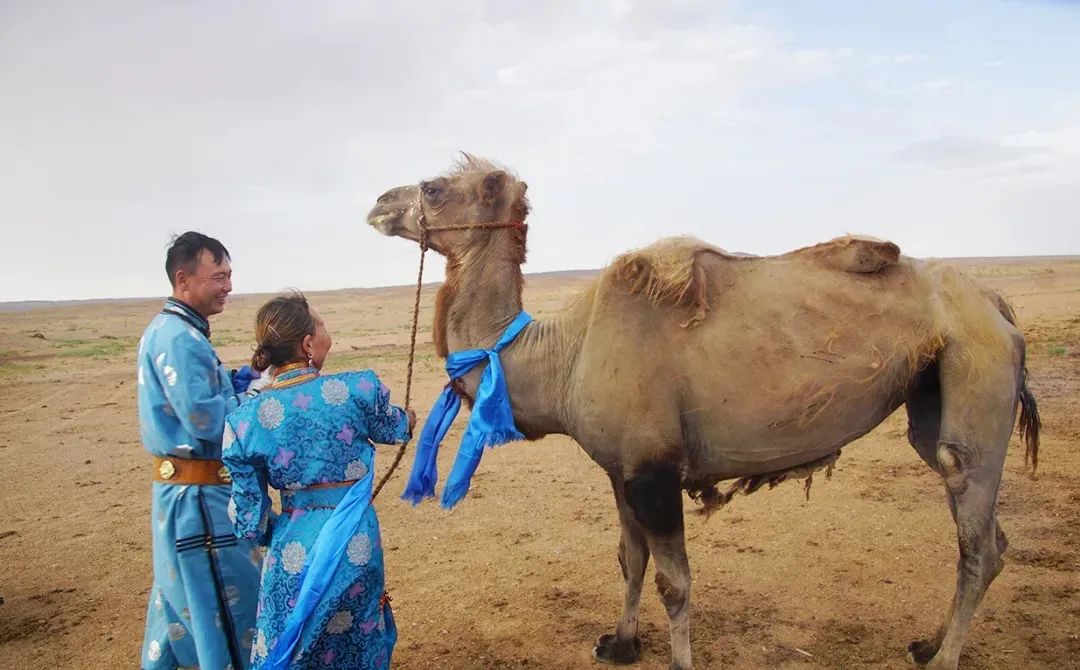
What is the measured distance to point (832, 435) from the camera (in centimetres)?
450

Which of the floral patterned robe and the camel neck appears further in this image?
the camel neck

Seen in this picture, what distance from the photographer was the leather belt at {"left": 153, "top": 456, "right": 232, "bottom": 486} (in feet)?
12.3

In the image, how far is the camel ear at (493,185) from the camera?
468 centimetres

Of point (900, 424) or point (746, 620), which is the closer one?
point (746, 620)

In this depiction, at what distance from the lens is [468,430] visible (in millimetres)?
4316

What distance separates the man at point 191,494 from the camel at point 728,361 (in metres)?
1.37

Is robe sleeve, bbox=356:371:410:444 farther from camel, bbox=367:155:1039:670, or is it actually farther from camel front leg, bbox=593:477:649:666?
camel front leg, bbox=593:477:649:666

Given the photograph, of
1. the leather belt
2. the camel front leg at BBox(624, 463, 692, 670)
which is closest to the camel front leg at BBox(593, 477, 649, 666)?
the camel front leg at BBox(624, 463, 692, 670)

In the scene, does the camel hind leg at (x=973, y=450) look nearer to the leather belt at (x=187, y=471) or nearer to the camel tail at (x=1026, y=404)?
the camel tail at (x=1026, y=404)

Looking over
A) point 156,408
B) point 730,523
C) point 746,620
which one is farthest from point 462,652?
point 730,523

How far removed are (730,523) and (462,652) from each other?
312 centimetres

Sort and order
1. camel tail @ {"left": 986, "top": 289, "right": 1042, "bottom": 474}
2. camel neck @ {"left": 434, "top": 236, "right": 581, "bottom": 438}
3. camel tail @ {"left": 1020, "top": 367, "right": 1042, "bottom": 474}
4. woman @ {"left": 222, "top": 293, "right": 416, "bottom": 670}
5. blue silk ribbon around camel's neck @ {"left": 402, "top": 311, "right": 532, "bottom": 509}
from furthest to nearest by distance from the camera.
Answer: camel tail @ {"left": 1020, "top": 367, "right": 1042, "bottom": 474} → camel tail @ {"left": 986, "top": 289, "right": 1042, "bottom": 474} → camel neck @ {"left": 434, "top": 236, "right": 581, "bottom": 438} → blue silk ribbon around camel's neck @ {"left": 402, "top": 311, "right": 532, "bottom": 509} → woman @ {"left": 222, "top": 293, "right": 416, "bottom": 670}

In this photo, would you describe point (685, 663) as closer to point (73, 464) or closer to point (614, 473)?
point (614, 473)

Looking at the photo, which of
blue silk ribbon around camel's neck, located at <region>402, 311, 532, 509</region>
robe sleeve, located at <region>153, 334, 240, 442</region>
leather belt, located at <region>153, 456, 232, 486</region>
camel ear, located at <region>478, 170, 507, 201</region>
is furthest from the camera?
camel ear, located at <region>478, 170, 507, 201</region>
